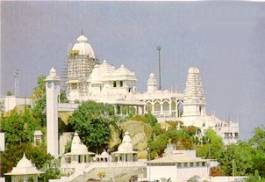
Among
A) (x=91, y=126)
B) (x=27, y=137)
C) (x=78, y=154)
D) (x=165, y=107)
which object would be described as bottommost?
(x=78, y=154)

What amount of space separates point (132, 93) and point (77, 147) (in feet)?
7.45

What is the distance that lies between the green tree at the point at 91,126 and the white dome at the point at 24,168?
1.72 m

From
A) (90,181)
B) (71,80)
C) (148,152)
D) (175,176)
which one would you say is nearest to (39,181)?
(90,181)

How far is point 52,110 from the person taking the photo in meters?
9.02

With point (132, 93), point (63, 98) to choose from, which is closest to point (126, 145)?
point (63, 98)

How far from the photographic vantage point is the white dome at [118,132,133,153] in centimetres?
889

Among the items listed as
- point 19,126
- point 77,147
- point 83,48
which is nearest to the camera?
point 19,126

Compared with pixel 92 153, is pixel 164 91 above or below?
above

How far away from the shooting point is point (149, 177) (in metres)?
8.23

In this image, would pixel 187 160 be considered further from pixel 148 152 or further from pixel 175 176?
pixel 148 152

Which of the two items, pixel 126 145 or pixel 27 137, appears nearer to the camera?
pixel 27 137

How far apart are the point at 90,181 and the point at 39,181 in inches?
21.8

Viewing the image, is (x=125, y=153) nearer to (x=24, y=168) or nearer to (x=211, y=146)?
(x=211, y=146)

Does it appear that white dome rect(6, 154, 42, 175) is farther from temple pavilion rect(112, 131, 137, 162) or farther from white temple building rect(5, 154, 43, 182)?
temple pavilion rect(112, 131, 137, 162)
